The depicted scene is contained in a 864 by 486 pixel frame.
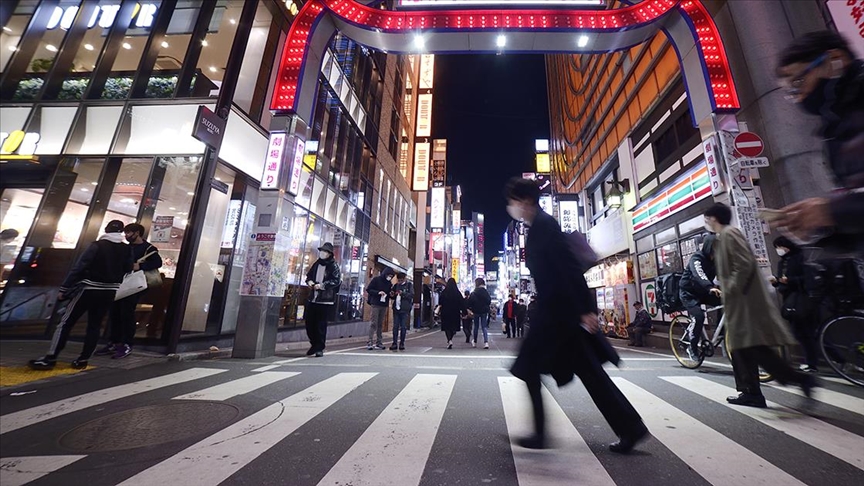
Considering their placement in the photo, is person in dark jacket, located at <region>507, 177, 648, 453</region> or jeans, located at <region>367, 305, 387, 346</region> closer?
person in dark jacket, located at <region>507, 177, 648, 453</region>

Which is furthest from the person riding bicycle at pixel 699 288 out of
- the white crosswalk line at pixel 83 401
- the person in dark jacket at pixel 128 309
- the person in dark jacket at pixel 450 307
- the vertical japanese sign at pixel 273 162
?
the person in dark jacket at pixel 128 309

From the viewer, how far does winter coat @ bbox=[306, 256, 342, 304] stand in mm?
6789

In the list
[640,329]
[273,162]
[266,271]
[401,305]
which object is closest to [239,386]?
[266,271]

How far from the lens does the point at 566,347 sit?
2.17 metres

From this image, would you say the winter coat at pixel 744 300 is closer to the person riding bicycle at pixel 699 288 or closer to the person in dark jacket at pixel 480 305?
the person riding bicycle at pixel 699 288

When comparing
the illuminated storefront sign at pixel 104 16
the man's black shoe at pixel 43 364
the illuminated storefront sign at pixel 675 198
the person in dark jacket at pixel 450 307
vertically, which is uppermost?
the illuminated storefront sign at pixel 104 16

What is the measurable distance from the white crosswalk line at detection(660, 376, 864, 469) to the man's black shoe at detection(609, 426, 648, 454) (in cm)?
113

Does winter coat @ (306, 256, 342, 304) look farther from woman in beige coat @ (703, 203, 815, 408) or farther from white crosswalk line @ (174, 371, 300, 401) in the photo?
woman in beige coat @ (703, 203, 815, 408)

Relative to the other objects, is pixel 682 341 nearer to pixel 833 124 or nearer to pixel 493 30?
pixel 833 124

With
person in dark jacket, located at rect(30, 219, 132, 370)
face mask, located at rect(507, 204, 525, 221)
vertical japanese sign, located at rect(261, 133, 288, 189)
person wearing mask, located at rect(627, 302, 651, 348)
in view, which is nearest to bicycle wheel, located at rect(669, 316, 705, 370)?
face mask, located at rect(507, 204, 525, 221)

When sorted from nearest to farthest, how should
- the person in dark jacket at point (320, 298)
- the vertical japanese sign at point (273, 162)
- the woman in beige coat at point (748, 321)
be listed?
the woman in beige coat at point (748, 321)
the person in dark jacket at point (320, 298)
the vertical japanese sign at point (273, 162)

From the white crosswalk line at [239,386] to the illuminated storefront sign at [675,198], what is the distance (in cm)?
966

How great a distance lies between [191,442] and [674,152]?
14169 mm

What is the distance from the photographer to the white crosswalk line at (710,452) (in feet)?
5.77
